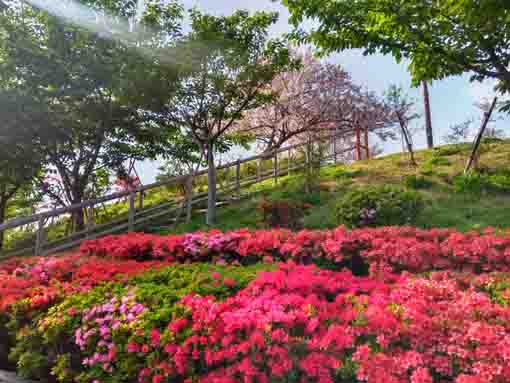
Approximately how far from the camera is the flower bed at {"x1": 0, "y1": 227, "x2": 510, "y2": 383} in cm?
198

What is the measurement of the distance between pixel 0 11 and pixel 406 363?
1457 cm

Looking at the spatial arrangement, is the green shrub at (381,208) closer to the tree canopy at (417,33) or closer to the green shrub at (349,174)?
the tree canopy at (417,33)

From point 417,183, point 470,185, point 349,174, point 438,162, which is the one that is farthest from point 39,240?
point 438,162

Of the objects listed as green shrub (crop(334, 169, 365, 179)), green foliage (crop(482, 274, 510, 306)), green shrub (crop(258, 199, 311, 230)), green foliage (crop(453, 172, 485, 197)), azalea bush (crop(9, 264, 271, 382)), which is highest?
green shrub (crop(334, 169, 365, 179))

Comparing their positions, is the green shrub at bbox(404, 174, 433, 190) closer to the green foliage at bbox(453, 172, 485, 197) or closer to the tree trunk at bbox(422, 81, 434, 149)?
the green foliage at bbox(453, 172, 485, 197)

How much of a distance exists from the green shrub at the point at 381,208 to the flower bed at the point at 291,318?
2.02 meters

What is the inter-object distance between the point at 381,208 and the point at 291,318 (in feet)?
16.3

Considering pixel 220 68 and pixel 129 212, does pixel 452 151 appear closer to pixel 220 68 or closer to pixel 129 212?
pixel 220 68

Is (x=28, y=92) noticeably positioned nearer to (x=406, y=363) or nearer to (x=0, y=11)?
(x=0, y=11)

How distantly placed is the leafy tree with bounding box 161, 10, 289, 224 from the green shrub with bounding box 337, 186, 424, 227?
14.1 ft

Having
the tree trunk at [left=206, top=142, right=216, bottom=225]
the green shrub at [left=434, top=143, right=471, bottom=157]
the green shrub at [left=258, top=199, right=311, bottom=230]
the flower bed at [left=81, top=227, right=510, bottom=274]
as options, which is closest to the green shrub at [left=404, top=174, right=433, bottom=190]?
the green shrub at [left=258, top=199, right=311, bottom=230]

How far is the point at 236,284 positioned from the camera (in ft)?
10.8

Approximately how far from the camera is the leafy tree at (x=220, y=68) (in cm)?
1011

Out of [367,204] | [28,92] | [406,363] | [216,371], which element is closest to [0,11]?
[28,92]
